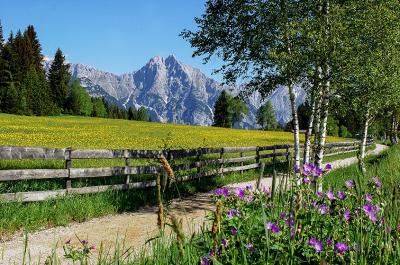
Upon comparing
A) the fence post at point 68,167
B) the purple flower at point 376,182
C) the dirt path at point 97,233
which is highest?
the purple flower at point 376,182

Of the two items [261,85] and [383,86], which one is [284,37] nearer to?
[261,85]

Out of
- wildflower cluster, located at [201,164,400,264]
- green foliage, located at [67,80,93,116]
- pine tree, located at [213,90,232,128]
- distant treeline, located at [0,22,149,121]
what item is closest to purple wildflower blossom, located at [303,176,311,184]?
wildflower cluster, located at [201,164,400,264]

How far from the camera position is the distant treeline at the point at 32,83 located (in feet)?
271

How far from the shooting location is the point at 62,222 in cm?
986

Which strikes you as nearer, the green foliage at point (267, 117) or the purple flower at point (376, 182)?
the purple flower at point (376, 182)

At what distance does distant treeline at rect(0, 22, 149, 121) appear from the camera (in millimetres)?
82562

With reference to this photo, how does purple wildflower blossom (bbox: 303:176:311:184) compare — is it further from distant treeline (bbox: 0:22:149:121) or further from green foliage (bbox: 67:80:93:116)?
green foliage (bbox: 67:80:93:116)

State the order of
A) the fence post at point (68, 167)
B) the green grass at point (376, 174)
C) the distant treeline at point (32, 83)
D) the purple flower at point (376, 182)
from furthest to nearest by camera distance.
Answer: the distant treeline at point (32, 83)
the fence post at point (68, 167)
the green grass at point (376, 174)
the purple flower at point (376, 182)

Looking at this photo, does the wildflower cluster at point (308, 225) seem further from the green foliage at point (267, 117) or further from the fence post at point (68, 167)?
the green foliage at point (267, 117)

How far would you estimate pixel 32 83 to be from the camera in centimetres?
8469

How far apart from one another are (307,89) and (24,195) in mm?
10594

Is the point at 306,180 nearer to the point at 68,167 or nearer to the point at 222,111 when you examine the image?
the point at 68,167

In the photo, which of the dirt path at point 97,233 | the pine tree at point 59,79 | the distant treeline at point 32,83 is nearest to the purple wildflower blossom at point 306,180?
the dirt path at point 97,233

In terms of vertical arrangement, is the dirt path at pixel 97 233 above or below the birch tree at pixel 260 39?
below
